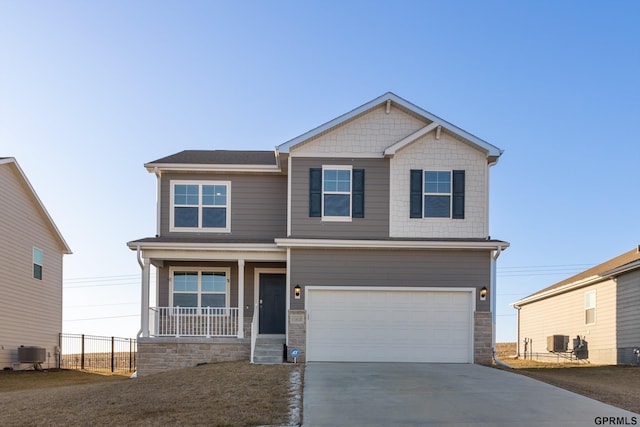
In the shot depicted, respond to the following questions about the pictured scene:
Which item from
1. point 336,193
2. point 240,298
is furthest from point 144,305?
point 336,193

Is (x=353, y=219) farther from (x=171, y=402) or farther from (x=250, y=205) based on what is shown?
(x=171, y=402)

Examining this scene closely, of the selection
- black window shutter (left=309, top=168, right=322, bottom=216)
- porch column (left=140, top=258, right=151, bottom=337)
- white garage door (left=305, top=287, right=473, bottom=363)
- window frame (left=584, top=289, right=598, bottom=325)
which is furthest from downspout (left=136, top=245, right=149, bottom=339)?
window frame (left=584, top=289, right=598, bottom=325)

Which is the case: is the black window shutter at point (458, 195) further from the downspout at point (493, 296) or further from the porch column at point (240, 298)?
the porch column at point (240, 298)

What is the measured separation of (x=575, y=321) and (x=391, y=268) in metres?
10.4

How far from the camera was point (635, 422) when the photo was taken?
884 cm

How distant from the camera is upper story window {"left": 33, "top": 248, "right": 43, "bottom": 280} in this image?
22.1 m

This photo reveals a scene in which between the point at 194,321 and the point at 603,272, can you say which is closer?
the point at 194,321

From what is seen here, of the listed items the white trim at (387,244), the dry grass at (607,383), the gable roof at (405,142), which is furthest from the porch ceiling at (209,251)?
the dry grass at (607,383)

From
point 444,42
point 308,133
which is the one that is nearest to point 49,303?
point 308,133

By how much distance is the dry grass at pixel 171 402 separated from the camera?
892 cm

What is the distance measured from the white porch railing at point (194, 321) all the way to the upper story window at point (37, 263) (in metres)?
7.20

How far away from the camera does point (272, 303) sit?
18.2 m

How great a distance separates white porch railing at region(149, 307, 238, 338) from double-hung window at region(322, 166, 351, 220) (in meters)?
3.81

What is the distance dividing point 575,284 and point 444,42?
10.2m
